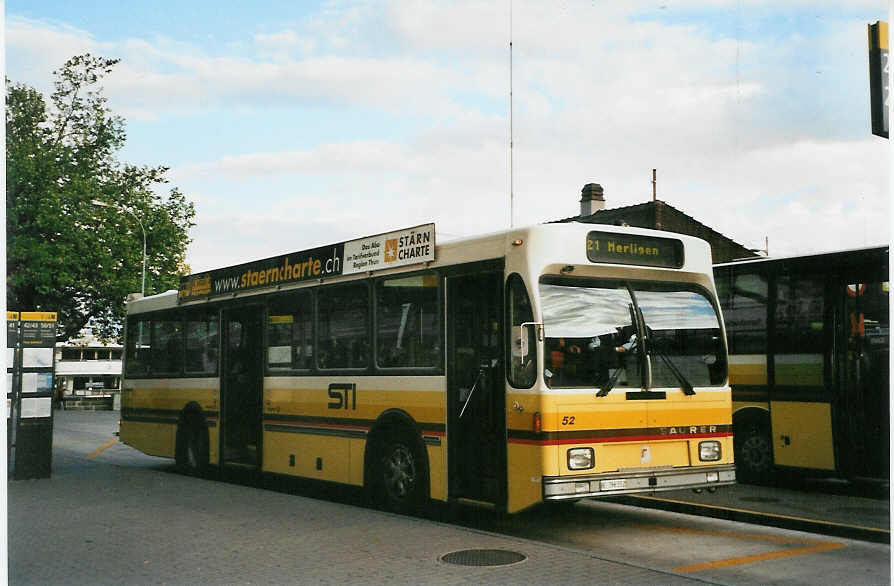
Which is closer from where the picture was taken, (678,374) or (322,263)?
(678,374)

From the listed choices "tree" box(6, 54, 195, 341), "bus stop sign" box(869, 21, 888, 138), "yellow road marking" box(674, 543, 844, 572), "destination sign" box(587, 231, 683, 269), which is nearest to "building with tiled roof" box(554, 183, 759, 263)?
"tree" box(6, 54, 195, 341)

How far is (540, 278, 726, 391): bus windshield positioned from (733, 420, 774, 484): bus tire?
12.4 ft

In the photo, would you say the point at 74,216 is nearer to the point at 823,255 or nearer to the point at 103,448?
the point at 103,448

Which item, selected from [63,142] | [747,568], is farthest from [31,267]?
[747,568]

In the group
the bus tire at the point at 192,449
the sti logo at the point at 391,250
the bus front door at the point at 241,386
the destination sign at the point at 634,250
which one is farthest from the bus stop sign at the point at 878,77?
the bus tire at the point at 192,449

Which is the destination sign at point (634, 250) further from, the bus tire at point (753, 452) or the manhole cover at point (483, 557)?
the bus tire at point (753, 452)

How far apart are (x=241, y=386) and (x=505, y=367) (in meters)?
6.36

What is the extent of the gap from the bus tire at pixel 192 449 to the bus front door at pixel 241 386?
655 millimetres

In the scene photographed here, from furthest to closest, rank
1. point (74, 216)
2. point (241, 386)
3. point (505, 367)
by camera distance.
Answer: point (74, 216)
point (241, 386)
point (505, 367)

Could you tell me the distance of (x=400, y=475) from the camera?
1084 cm

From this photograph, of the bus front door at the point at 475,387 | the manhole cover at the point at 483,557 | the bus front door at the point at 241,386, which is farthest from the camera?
the bus front door at the point at 241,386

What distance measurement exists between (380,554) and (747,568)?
3.00 m

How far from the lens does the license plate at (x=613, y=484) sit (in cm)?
888

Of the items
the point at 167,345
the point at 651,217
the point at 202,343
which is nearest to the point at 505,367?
the point at 202,343
